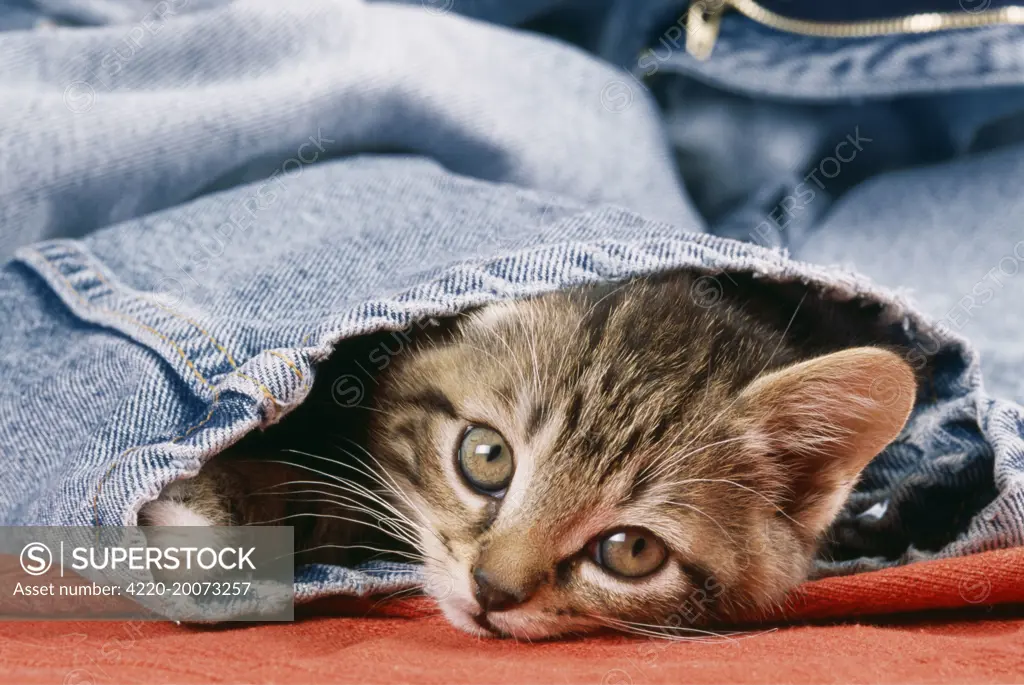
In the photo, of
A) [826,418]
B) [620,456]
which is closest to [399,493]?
[620,456]

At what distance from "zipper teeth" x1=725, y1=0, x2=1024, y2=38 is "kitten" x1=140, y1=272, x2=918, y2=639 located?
0.79 meters

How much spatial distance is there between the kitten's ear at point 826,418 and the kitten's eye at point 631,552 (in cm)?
21

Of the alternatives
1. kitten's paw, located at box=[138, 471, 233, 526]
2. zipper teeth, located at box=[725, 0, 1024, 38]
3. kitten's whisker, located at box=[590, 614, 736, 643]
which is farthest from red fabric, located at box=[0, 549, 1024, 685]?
zipper teeth, located at box=[725, 0, 1024, 38]

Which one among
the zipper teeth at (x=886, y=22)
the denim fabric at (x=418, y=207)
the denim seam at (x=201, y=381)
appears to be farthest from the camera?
the zipper teeth at (x=886, y=22)

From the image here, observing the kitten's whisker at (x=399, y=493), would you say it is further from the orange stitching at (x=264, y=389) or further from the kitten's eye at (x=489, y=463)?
the orange stitching at (x=264, y=389)

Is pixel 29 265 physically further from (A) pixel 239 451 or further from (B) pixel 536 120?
(B) pixel 536 120

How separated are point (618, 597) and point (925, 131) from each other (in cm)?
136

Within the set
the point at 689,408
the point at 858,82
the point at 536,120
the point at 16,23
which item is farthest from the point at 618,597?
the point at 16,23

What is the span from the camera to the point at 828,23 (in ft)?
5.51

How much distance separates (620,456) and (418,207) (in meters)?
0.49

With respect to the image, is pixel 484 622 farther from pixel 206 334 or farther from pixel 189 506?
pixel 206 334

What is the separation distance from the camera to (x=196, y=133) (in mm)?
1300

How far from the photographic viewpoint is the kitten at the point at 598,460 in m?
0.99

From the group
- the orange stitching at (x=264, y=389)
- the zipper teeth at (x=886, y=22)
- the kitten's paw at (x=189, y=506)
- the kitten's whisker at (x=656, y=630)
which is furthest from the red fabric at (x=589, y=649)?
the zipper teeth at (x=886, y=22)
